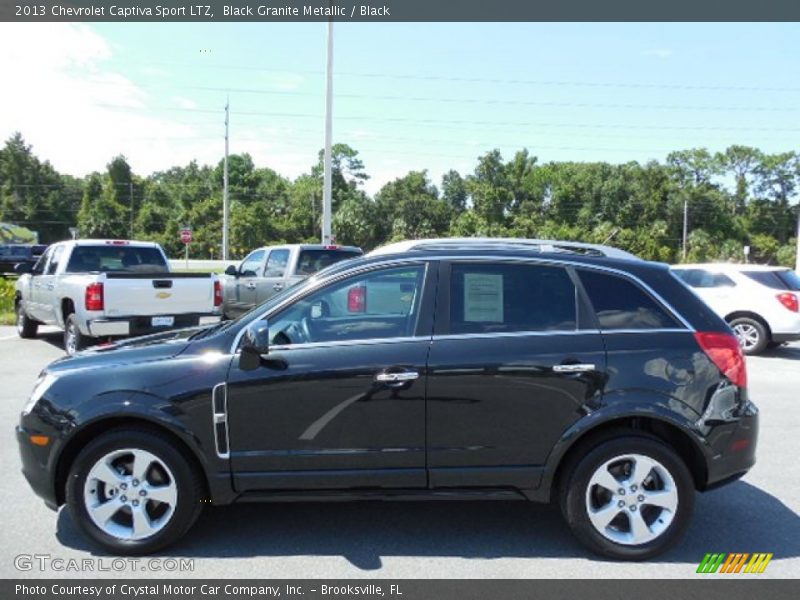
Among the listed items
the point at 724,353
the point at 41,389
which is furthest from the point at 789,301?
the point at 41,389

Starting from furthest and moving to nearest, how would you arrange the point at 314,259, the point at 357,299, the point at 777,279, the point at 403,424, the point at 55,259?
the point at 314,259, the point at 777,279, the point at 55,259, the point at 357,299, the point at 403,424

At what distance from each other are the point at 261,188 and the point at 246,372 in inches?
2985

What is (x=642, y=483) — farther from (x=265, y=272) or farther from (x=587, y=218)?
(x=587, y=218)

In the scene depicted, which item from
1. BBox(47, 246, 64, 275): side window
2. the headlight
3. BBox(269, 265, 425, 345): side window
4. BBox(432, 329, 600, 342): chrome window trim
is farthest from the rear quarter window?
BBox(47, 246, 64, 275): side window

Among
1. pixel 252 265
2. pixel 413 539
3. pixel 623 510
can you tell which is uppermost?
pixel 252 265

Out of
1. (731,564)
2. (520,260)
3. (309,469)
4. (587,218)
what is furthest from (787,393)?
(587,218)

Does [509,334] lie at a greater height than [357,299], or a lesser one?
lesser

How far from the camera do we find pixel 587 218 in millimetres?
68312

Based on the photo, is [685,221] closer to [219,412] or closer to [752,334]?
[752,334]

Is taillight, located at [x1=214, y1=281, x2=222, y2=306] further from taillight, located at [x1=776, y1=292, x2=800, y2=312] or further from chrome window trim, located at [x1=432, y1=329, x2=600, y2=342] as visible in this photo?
taillight, located at [x1=776, y1=292, x2=800, y2=312]

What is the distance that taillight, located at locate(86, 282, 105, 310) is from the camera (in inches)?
372

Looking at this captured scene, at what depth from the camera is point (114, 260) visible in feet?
36.7

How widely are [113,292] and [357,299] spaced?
21.4 feet

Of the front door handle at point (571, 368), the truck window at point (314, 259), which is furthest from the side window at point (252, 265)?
the front door handle at point (571, 368)
